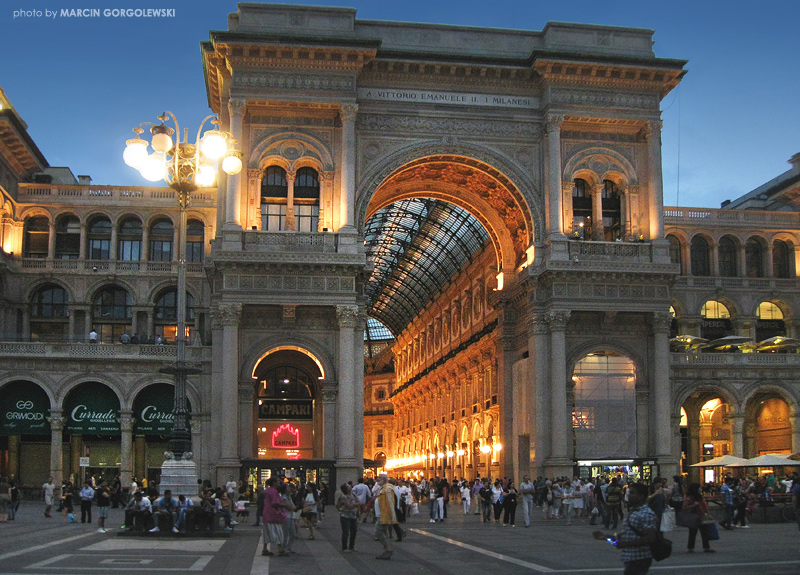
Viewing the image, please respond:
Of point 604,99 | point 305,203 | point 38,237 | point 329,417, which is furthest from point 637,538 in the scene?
point 38,237

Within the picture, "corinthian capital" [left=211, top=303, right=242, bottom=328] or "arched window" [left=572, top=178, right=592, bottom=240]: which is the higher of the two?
"arched window" [left=572, top=178, right=592, bottom=240]

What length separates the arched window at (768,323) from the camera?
208ft

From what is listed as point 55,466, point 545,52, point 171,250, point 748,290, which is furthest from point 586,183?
point 55,466

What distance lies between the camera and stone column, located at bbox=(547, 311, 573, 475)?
45.9 metres

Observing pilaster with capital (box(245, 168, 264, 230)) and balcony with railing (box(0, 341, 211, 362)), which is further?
balcony with railing (box(0, 341, 211, 362))

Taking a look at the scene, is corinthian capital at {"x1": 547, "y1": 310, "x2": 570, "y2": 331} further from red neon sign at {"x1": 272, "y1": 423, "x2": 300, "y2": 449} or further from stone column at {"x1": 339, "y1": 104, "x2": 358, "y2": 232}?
red neon sign at {"x1": 272, "y1": 423, "x2": 300, "y2": 449}

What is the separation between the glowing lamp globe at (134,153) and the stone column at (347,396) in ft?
72.5

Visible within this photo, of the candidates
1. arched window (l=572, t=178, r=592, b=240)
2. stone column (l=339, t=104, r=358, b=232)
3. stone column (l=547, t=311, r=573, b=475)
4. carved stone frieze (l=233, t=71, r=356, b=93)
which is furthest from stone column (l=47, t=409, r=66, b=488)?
arched window (l=572, t=178, r=592, b=240)

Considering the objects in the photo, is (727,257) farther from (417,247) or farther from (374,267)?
(374,267)

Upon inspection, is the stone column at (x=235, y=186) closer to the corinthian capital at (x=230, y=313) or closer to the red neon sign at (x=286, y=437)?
the corinthian capital at (x=230, y=313)

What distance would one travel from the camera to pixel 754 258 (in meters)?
64.9

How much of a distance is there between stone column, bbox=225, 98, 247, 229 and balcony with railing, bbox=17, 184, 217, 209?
1674 centimetres

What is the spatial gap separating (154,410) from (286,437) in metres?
7.74

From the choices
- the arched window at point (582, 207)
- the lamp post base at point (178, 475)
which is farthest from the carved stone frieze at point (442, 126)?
the lamp post base at point (178, 475)
